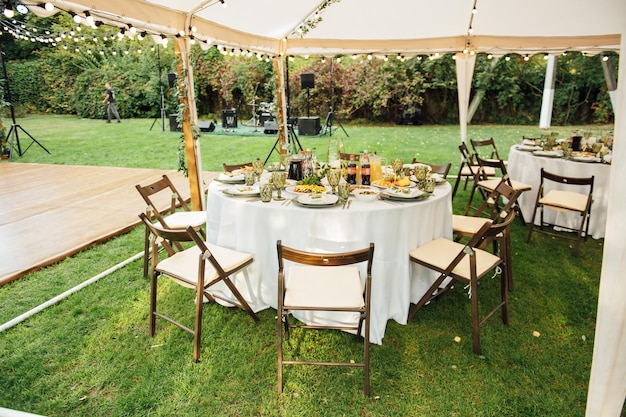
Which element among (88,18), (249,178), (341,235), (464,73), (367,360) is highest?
(88,18)

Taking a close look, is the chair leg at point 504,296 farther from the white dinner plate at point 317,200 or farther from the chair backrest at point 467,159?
the chair backrest at point 467,159

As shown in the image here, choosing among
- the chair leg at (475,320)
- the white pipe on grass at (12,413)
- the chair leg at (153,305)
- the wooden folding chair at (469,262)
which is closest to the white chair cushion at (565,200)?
the wooden folding chair at (469,262)

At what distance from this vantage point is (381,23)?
597cm

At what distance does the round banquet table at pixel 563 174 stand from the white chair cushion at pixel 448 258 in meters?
2.52

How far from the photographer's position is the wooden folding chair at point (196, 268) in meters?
2.45

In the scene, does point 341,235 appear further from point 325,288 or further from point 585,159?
point 585,159

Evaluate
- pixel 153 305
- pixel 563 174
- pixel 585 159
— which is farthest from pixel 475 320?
pixel 585 159

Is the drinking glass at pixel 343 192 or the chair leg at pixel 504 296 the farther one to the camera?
the chair leg at pixel 504 296

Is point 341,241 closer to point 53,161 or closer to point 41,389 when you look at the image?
point 41,389

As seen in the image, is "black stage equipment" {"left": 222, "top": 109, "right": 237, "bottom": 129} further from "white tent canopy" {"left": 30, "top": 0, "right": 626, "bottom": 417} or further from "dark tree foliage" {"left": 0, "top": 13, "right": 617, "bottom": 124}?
"white tent canopy" {"left": 30, "top": 0, "right": 626, "bottom": 417}

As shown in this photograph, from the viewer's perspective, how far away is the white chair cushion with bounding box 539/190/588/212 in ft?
13.6

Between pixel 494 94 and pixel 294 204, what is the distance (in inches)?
657

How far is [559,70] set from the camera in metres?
16.3

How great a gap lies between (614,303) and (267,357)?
193cm
